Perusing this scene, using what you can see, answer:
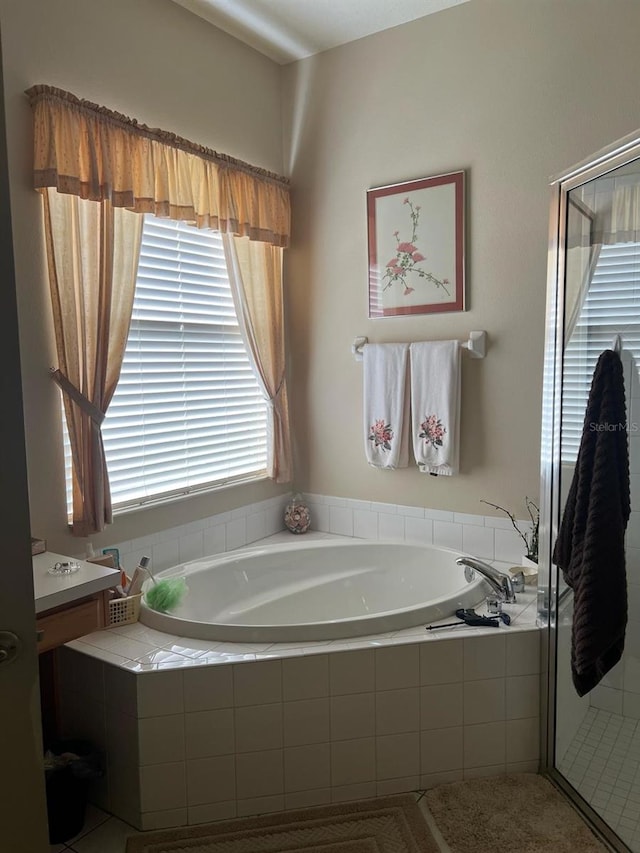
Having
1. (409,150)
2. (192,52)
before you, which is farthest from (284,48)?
(409,150)

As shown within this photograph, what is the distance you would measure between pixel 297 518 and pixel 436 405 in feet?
3.30

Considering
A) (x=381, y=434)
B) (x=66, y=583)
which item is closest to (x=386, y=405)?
(x=381, y=434)

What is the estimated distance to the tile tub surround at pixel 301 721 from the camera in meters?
2.07

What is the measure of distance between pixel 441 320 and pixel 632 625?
1.66m

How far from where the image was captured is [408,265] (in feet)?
10.6

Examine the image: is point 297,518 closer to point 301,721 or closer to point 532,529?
point 532,529

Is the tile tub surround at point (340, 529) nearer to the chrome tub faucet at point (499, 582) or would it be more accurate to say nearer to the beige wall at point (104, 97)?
the beige wall at point (104, 97)

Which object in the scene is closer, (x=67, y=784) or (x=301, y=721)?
(x=67, y=784)

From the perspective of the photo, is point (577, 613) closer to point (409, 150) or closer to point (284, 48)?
point (409, 150)

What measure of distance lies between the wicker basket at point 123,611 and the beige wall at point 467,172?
1460 millimetres

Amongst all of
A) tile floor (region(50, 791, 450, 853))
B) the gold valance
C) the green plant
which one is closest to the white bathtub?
the green plant

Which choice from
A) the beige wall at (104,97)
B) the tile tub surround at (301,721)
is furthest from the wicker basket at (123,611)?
the beige wall at (104,97)

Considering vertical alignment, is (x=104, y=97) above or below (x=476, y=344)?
above

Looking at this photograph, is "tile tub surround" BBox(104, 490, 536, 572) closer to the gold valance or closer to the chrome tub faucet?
the chrome tub faucet
